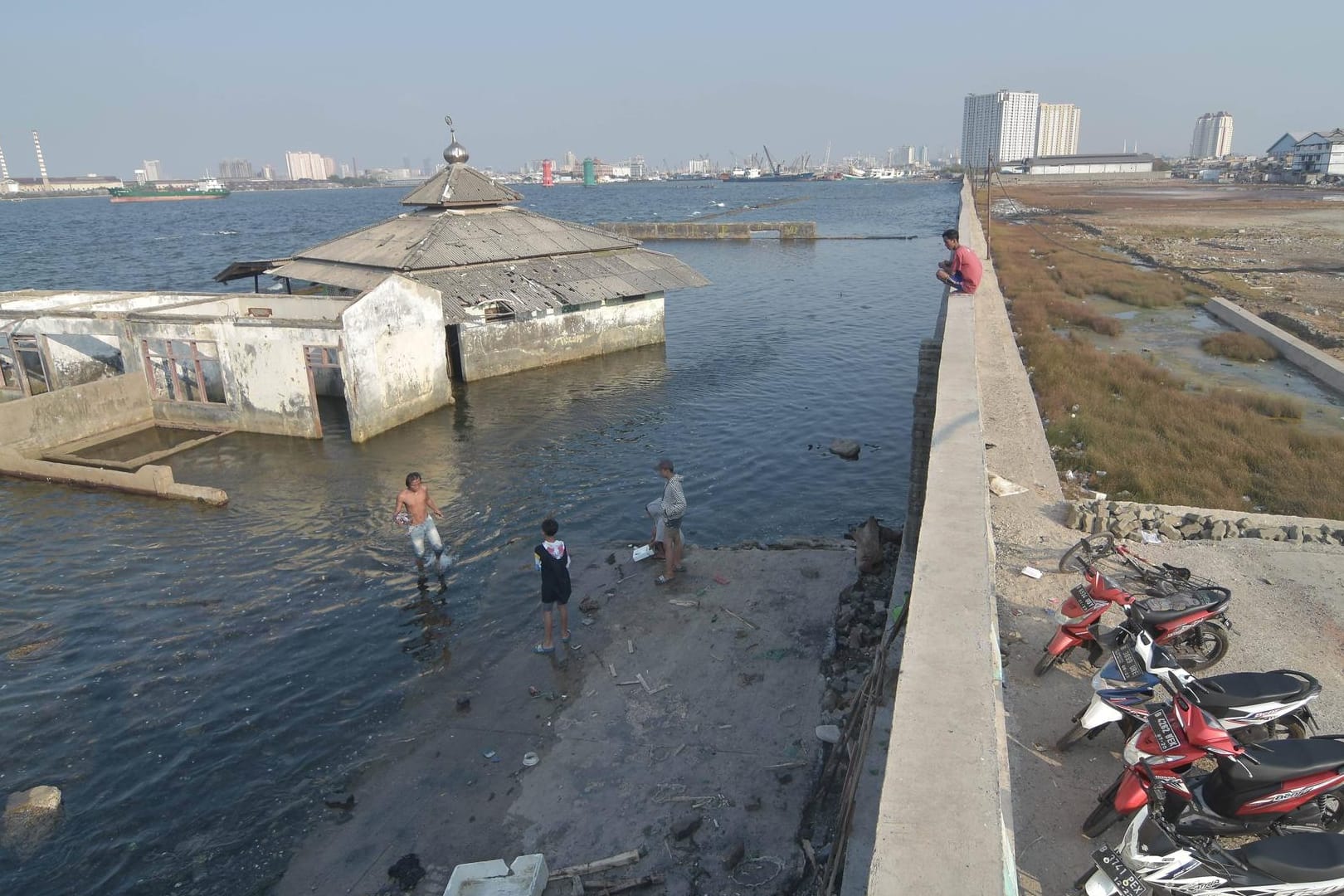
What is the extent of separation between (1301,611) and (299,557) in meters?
14.2

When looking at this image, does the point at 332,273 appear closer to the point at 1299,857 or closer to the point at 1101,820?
the point at 1101,820

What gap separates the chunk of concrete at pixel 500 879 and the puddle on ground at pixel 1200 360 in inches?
707

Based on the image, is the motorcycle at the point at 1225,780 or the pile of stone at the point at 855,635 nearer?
the motorcycle at the point at 1225,780

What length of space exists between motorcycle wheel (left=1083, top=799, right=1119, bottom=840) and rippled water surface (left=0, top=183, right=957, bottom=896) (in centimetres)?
714

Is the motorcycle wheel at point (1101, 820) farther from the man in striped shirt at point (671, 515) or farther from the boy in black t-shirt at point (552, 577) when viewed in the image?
the man in striped shirt at point (671, 515)

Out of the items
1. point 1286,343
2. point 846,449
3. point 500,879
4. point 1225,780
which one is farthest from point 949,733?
point 1286,343

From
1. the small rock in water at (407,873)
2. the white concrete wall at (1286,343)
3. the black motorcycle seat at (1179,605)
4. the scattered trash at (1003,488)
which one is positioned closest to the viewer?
the black motorcycle seat at (1179,605)

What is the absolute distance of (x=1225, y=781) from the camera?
16.5 feet

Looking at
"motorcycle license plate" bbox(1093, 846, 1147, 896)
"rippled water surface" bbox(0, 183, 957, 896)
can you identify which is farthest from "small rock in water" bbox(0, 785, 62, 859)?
"motorcycle license plate" bbox(1093, 846, 1147, 896)

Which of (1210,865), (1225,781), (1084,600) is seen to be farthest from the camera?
(1084,600)

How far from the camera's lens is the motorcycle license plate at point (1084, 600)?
7.03 meters

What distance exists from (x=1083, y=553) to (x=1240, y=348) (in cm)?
2002

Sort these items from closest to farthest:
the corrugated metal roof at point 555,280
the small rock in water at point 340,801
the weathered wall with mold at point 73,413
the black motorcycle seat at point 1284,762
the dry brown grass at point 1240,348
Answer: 1. the black motorcycle seat at point 1284,762
2. the small rock in water at point 340,801
3. the weathered wall with mold at point 73,413
4. the dry brown grass at point 1240,348
5. the corrugated metal roof at point 555,280

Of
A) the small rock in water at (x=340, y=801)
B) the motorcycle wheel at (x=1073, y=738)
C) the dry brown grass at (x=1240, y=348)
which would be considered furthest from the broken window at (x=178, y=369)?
the dry brown grass at (x=1240, y=348)
